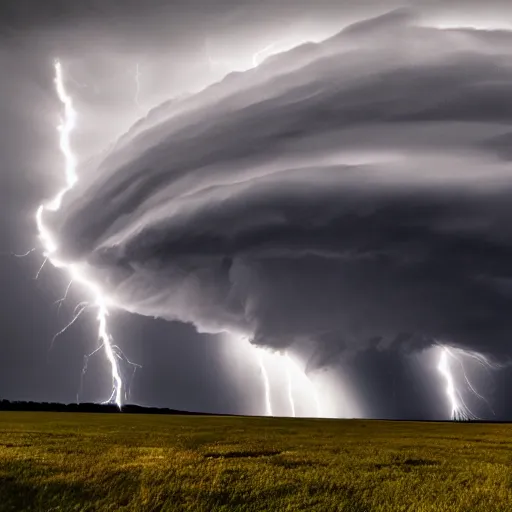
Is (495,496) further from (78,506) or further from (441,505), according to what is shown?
(78,506)

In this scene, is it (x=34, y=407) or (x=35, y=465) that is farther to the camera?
(x=34, y=407)

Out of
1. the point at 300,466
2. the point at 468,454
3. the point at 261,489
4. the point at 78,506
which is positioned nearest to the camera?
the point at 78,506

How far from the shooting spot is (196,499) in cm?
1394

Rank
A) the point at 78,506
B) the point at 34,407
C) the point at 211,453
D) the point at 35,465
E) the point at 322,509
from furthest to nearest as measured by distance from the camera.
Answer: the point at 34,407
the point at 211,453
the point at 35,465
the point at 322,509
the point at 78,506

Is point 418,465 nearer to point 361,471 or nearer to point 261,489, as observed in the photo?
point 361,471

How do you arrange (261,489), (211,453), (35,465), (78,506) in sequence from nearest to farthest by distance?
(78,506) < (261,489) < (35,465) < (211,453)

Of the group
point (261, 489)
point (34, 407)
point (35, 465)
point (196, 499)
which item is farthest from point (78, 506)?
point (34, 407)

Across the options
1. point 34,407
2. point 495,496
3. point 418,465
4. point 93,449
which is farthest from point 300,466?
point 34,407

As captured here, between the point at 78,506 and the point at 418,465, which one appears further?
the point at 418,465

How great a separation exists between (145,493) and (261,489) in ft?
11.5

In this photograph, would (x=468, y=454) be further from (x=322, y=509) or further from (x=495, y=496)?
(x=322, y=509)

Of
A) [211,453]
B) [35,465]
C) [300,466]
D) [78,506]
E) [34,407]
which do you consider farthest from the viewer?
[34,407]

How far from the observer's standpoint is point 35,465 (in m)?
20.2

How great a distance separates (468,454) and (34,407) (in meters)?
154
